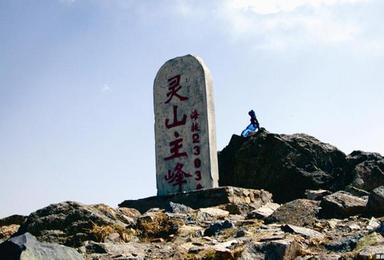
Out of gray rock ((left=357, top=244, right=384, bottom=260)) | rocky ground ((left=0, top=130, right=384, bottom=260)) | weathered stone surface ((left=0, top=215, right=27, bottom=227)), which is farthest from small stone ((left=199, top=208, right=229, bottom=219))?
weathered stone surface ((left=0, top=215, right=27, bottom=227))

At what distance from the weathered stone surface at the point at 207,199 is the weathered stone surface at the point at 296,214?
2.58 m

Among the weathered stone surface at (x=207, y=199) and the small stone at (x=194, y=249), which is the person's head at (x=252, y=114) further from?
the small stone at (x=194, y=249)

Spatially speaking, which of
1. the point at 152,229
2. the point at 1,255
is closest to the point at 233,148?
the point at 152,229

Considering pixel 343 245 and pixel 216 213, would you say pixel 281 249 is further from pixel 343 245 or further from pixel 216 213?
pixel 216 213

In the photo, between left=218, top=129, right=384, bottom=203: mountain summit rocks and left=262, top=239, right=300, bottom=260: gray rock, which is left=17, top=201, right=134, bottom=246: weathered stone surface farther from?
left=218, top=129, right=384, bottom=203: mountain summit rocks

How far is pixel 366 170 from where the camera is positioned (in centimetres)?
1662

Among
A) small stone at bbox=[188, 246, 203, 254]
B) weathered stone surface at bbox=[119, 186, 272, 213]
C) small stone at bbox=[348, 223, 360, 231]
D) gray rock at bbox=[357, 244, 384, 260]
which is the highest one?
weathered stone surface at bbox=[119, 186, 272, 213]

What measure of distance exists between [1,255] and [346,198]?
248 inches

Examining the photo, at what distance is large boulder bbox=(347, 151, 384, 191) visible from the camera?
1627cm

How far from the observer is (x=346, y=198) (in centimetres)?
994

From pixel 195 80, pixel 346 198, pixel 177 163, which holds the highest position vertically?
pixel 195 80

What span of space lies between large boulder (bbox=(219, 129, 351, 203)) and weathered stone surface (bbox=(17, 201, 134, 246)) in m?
8.14

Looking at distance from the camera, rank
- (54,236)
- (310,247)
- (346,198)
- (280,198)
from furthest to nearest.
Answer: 1. (280,198)
2. (346,198)
3. (54,236)
4. (310,247)

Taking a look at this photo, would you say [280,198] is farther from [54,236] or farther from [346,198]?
[54,236]
